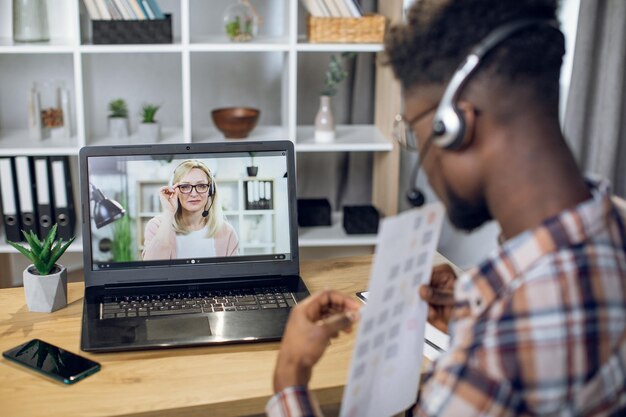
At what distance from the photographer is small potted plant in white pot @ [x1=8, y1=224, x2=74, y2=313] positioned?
1.51m

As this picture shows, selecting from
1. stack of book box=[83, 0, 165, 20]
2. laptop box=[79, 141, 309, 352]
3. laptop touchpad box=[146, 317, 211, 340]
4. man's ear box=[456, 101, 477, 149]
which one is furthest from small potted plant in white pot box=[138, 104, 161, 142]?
man's ear box=[456, 101, 477, 149]

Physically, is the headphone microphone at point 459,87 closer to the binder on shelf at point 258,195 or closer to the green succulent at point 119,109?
the binder on shelf at point 258,195

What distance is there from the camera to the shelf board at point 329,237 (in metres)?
2.90

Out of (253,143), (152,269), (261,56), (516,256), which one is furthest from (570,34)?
(516,256)

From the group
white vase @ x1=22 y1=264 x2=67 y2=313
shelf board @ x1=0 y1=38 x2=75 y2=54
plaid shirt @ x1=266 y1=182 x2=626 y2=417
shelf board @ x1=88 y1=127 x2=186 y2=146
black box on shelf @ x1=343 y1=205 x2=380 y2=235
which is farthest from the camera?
black box on shelf @ x1=343 y1=205 x2=380 y2=235

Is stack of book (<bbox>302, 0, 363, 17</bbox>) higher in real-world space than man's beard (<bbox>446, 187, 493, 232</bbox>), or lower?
higher

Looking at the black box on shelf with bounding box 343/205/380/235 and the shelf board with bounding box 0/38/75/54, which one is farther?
the black box on shelf with bounding box 343/205/380/235

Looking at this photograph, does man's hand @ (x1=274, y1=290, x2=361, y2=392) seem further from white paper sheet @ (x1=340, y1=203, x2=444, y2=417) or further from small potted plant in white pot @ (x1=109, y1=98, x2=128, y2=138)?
small potted plant in white pot @ (x1=109, y1=98, x2=128, y2=138)

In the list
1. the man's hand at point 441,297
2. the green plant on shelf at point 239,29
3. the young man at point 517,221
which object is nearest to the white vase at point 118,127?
the green plant on shelf at point 239,29

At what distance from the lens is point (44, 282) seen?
59.4 inches

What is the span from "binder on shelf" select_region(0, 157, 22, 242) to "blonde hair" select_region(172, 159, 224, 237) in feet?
4.51

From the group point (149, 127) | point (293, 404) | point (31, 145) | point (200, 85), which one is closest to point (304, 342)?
point (293, 404)

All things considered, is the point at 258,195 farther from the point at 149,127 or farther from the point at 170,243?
the point at 149,127

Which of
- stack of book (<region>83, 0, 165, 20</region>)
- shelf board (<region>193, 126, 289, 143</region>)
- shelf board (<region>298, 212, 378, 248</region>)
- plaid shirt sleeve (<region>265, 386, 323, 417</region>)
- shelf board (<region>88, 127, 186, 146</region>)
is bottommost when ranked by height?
shelf board (<region>298, 212, 378, 248</region>)
